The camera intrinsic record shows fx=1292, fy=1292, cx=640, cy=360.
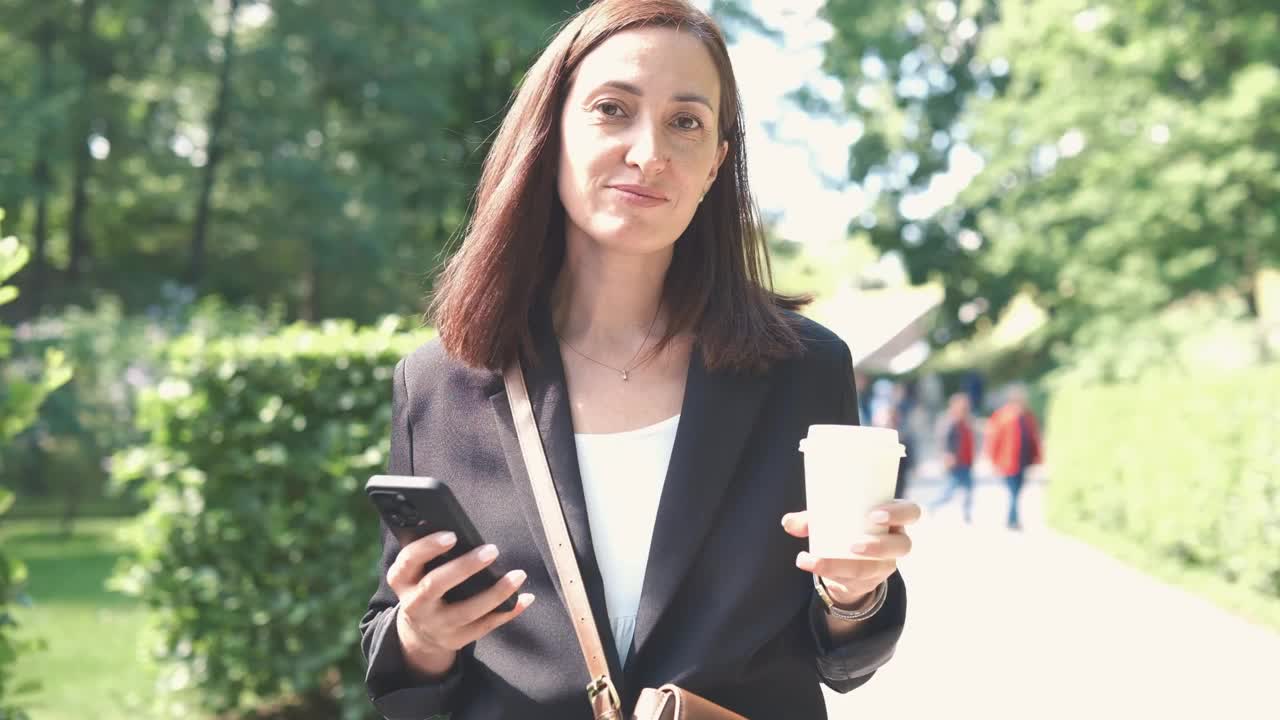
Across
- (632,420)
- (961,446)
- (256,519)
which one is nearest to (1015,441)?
(961,446)

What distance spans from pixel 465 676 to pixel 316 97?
30.8 metres

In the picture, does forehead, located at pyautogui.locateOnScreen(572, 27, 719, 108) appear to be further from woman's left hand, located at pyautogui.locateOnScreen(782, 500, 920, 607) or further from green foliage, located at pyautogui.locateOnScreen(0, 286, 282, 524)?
green foliage, located at pyautogui.locateOnScreen(0, 286, 282, 524)

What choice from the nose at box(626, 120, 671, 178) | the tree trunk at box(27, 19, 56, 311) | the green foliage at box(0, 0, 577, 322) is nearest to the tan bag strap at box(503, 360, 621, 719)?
the nose at box(626, 120, 671, 178)

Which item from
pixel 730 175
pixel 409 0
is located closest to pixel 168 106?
pixel 409 0

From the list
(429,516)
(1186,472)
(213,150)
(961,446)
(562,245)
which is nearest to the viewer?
(429,516)

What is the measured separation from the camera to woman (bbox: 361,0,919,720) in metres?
1.98

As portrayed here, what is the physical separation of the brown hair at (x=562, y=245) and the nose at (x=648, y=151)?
183mm

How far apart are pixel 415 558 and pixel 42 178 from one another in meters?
30.4

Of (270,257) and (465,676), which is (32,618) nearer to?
(465,676)

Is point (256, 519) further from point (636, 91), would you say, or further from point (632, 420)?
point (636, 91)

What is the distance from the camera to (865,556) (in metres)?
1.84

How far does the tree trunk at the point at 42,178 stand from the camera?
27.1 m

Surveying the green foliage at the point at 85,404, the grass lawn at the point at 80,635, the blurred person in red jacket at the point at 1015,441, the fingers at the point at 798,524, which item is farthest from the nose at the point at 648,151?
the blurred person in red jacket at the point at 1015,441

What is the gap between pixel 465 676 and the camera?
2125 millimetres
